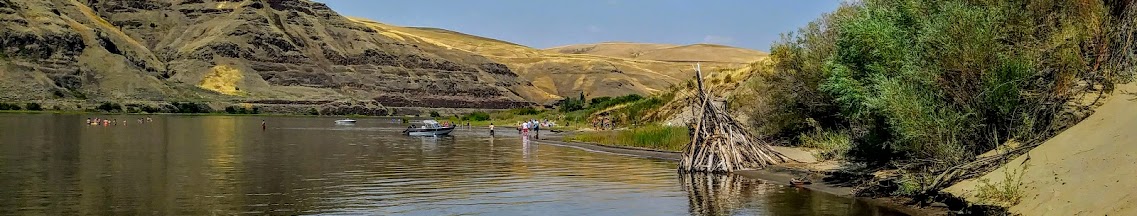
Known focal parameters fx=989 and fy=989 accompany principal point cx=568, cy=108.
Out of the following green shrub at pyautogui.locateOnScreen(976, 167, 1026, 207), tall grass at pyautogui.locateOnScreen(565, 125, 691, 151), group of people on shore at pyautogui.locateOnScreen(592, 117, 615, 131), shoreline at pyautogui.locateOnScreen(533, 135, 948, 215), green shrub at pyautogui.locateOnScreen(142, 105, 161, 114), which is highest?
green shrub at pyautogui.locateOnScreen(142, 105, 161, 114)

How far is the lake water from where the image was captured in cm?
2423

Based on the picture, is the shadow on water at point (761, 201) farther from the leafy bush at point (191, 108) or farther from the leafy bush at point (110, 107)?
the leafy bush at point (191, 108)

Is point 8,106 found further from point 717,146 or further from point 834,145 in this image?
point 834,145

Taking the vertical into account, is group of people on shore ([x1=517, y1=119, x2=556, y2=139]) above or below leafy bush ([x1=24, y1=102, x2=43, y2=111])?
below

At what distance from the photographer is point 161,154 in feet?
159

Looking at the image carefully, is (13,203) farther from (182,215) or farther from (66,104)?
(66,104)

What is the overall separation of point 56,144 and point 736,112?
1550 inches

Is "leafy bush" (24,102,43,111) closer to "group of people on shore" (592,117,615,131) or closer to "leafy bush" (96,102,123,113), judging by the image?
"leafy bush" (96,102,123,113)

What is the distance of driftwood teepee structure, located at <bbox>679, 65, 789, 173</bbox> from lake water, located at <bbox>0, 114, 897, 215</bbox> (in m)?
1.00

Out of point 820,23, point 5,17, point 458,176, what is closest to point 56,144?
point 458,176

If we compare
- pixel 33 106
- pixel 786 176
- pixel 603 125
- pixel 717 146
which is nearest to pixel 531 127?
pixel 603 125

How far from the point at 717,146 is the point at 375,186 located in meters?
11.9

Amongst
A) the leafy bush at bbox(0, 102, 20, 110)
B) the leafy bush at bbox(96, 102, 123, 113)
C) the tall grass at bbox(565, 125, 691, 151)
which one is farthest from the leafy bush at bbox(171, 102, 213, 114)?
the tall grass at bbox(565, 125, 691, 151)

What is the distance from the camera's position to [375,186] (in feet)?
101
